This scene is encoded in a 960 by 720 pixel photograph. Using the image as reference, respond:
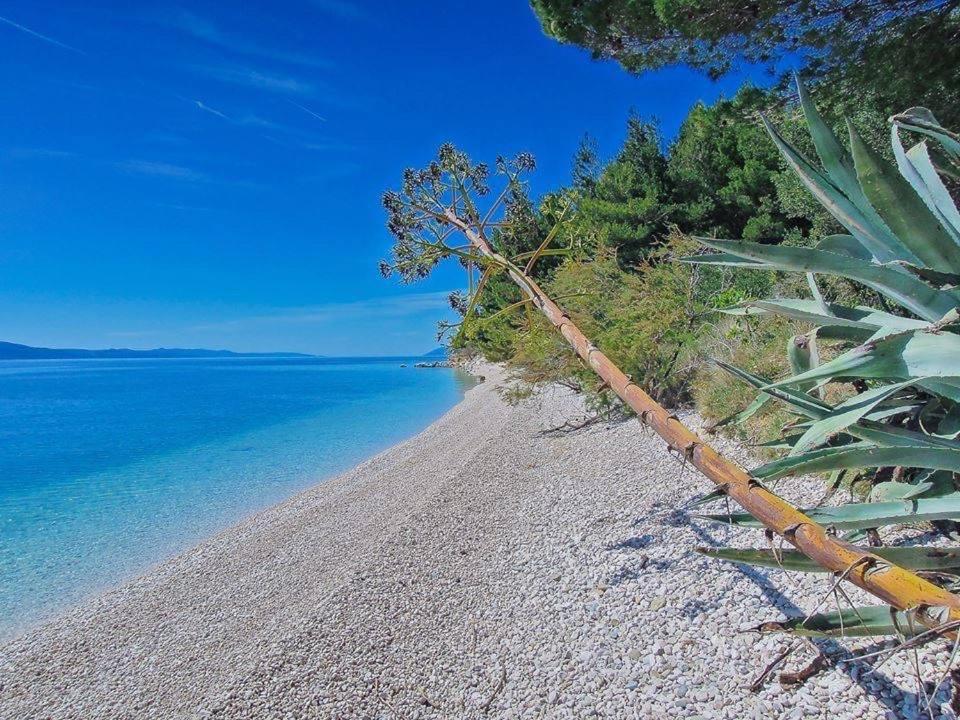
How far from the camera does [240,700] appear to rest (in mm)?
4188

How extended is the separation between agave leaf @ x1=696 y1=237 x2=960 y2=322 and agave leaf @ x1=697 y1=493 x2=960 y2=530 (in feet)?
1.77

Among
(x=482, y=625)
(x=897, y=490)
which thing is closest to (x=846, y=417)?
(x=897, y=490)

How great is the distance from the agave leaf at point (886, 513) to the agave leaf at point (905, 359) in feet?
1.18

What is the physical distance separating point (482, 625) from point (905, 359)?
13.3ft

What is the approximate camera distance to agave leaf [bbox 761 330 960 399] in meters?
1.37

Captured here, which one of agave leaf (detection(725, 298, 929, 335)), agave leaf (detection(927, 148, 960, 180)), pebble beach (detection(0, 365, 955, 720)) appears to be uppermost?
agave leaf (detection(927, 148, 960, 180))

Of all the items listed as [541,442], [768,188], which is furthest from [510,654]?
[768,188]

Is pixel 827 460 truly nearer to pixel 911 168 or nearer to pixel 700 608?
pixel 911 168

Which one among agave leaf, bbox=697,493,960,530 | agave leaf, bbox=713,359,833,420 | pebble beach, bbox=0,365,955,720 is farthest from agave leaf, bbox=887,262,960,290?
pebble beach, bbox=0,365,955,720

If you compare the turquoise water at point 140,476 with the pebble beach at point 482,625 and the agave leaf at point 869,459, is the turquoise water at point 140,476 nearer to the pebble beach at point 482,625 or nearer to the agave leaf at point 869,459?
the pebble beach at point 482,625

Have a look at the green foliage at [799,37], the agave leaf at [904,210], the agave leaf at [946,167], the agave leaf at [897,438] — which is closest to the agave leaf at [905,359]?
the agave leaf at [897,438]

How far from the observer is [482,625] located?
4.56 m

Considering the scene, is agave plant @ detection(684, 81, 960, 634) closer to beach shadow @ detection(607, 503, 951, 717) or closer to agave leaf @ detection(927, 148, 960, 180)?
agave leaf @ detection(927, 148, 960, 180)

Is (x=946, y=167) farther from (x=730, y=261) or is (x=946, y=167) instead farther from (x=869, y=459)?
(x=869, y=459)
